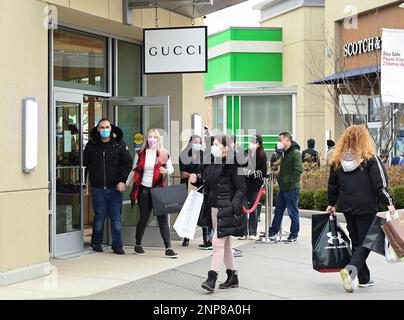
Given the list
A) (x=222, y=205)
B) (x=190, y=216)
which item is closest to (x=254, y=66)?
A: (x=190, y=216)

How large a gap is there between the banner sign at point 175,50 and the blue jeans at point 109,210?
1.99 meters

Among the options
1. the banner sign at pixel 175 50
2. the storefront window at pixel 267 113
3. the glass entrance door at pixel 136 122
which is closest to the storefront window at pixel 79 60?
the glass entrance door at pixel 136 122

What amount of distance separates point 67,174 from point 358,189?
4701mm

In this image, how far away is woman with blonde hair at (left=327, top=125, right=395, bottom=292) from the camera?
316 inches

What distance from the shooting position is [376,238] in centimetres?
794

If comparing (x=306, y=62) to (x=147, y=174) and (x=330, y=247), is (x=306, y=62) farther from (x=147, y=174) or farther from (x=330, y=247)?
(x=330, y=247)

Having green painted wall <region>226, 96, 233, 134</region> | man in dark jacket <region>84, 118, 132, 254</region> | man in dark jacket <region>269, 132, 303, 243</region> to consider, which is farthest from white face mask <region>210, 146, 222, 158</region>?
green painted wall <region>226, 96, 233, 134</region>

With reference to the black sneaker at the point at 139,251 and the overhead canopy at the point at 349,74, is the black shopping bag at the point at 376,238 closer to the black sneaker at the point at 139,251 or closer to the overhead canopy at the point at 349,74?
the black sneaker at the point at 139,251

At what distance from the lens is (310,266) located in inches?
395

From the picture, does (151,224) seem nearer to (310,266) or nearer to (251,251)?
(251,251)

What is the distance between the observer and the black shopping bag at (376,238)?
7.91 m

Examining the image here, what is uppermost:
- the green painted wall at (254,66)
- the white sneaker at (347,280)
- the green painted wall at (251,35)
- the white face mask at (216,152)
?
the green painted wall at (251,35)

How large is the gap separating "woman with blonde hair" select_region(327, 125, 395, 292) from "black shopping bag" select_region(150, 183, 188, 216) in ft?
10.3
